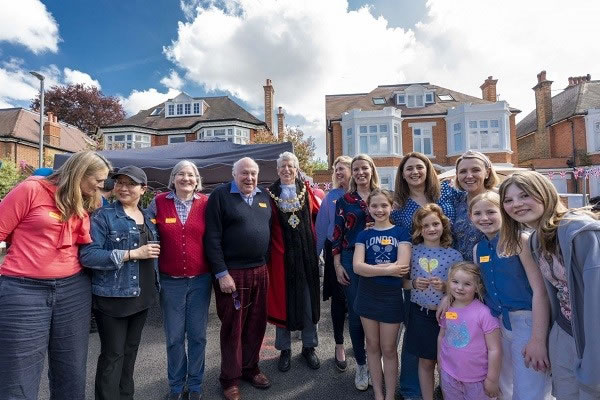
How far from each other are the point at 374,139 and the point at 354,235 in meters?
18.6

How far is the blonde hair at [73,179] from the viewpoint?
7.01 ft

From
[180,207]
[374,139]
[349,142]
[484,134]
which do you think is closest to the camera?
[180,207]

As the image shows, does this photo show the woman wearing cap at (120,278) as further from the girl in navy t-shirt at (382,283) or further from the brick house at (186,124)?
the brick house at (186,124)

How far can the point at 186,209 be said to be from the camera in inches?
115

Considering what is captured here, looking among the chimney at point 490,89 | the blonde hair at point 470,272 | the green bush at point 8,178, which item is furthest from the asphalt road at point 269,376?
the chimney at point 490,89

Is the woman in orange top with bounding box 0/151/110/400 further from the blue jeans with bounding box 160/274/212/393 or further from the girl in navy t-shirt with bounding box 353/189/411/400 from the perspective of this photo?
the girl in navy t-shirt with bounding box 353/189/411/400

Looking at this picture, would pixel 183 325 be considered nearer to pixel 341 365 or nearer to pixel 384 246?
pixel 341 365

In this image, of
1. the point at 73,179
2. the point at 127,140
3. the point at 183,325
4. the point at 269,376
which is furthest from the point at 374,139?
the point at 73,179

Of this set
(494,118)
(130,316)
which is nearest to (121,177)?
(130,316)

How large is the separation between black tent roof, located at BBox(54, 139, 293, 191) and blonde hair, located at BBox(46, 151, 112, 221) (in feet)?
11.1

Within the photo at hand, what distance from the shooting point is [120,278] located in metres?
2.39

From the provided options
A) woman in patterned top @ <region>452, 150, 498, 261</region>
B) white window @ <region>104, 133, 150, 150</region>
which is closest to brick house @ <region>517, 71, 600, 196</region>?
woman in patterned top @ <region>452, 150, 498, 261</region>

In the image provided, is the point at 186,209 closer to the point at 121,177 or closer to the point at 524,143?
the point at 121,177

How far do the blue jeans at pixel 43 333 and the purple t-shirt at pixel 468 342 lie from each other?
2.48 meters
